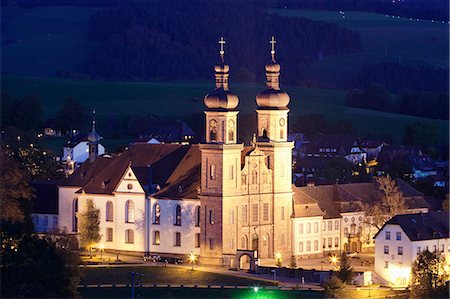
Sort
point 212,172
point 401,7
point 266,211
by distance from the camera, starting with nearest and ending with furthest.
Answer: point 212,172, point 266,211, point 401,7

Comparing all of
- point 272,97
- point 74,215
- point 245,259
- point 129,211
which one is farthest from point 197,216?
point 74,215

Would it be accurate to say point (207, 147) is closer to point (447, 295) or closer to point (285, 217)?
point (285, 217)

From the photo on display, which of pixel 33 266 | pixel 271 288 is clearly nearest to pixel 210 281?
pixel 271 288

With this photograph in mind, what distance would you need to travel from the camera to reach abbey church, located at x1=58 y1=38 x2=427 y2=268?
340ft

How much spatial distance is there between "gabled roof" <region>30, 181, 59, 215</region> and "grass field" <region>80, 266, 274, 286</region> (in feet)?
43.5

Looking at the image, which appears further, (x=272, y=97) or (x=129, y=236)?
(x=129, y=236)

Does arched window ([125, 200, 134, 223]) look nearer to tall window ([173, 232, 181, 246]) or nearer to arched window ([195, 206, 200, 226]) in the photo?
tall window ([173, 232, 181, 246])

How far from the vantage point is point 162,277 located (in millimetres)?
99188

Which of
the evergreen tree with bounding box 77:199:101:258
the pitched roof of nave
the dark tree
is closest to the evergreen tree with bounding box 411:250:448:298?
the pitched roof of nave

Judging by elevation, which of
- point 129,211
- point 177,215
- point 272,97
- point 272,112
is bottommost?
point 177,215

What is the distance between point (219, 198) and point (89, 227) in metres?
8.43

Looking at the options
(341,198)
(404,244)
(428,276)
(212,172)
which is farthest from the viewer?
(341,198)

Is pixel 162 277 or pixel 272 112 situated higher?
pixel 272 112

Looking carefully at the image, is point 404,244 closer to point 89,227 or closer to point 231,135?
point 231,135
